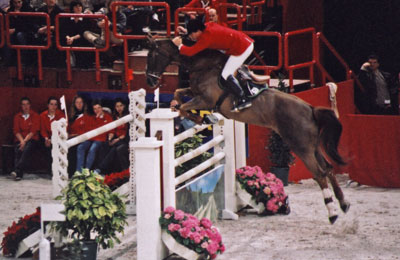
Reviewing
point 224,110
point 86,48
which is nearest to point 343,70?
point 86,48

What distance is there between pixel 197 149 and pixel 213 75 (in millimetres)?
1252

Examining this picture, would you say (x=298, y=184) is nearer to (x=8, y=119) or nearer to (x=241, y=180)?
(x=241, y=180)

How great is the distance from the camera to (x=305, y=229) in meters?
10.5

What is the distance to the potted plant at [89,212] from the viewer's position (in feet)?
28.6

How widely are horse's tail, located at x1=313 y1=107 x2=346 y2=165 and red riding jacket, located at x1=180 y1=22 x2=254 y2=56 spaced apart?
1159mm

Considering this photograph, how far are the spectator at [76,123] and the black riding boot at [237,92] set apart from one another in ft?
14.7

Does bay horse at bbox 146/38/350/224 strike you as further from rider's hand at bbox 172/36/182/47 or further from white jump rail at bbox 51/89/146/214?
white jump rail at bbox 51/89/146/214

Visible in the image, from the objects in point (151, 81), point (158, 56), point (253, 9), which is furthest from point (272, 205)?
point (253, 9)

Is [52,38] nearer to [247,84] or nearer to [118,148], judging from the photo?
[118,148]

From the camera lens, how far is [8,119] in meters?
14.5

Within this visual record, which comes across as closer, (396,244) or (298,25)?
(396,244)

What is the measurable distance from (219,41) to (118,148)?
4.33 m

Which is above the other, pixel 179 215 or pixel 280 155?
pixel 179 215

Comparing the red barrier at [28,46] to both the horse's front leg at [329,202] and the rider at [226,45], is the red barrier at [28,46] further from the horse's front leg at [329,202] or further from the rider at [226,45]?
the horse's front leg at [329,202]
